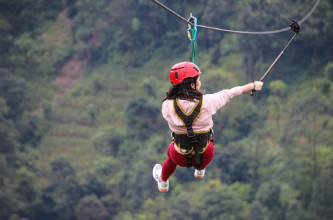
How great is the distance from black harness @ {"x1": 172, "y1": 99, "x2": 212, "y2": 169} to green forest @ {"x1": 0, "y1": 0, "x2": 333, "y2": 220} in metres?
17.6

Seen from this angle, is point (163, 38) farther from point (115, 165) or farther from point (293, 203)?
point (293, 203)

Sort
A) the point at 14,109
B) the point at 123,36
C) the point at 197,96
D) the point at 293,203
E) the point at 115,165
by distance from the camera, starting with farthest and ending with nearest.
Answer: the point at 123,36
the point at 14,109
the point at 115,165
the point at 293,203
the point at 197,96

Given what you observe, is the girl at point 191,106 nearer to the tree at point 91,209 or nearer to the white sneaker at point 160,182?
the white sneaker at point 160,182

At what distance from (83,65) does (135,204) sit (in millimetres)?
8824

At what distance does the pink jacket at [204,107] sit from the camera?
15.7 ft

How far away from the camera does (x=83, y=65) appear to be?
31.3 meters

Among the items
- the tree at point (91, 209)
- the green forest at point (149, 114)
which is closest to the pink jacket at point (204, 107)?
the green forest at point (149, 114)

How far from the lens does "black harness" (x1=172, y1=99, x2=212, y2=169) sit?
4.79 meters

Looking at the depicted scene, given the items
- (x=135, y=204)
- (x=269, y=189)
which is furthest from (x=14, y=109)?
(x=269, y=189)

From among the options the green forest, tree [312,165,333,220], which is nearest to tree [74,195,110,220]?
the green forest

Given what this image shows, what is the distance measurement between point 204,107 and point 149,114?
22187 mm

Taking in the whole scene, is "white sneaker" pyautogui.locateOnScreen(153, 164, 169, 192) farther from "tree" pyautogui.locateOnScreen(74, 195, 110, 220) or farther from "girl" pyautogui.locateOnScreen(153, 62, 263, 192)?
"tree" pyautogui.locateOnScreen(74, 195, 110, 220)

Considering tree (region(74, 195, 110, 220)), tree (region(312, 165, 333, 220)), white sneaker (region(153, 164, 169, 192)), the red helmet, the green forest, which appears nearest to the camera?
the red helmet

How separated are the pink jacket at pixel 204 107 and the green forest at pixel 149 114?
58.4 feet
